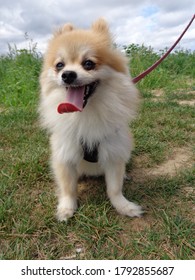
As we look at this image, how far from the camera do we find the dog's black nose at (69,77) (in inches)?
69.4

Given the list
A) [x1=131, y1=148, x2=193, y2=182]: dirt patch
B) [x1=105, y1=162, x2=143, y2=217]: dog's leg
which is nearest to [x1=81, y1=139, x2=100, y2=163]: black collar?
[x1=105, y1=162, x2=143, y2=217]: dog's leg

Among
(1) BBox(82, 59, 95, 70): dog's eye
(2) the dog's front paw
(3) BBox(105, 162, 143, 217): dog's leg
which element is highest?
(1) BBox(82, 59, 95, 70): dog's eye

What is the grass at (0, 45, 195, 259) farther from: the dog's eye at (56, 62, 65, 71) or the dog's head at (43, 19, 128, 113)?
the dog's eye at (56, 62, 65, 71)

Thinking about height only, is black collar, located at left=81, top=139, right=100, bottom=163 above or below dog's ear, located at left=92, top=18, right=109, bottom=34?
below

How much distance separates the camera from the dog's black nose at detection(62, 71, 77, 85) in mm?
1762

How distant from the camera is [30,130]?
3830mm

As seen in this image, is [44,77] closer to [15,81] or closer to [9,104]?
[9,104]

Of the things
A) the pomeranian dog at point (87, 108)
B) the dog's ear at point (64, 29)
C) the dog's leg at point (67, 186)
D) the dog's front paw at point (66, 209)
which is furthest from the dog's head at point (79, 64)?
the dog's front paw at point (66, 209)

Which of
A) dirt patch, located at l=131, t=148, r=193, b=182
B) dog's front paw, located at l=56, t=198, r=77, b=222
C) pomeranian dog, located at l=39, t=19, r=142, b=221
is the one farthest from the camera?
dirt patch, located at l=131, t=148, r=193, b=182

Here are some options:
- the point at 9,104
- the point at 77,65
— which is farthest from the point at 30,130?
the point at 77,65

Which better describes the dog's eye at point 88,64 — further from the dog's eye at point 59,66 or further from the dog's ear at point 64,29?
the dog's ear at point 64,29

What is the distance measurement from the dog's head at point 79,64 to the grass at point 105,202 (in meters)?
0.79

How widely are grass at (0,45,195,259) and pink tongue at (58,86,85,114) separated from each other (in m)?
0.74

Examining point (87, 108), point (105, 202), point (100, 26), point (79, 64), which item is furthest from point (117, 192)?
point (100, 26)
